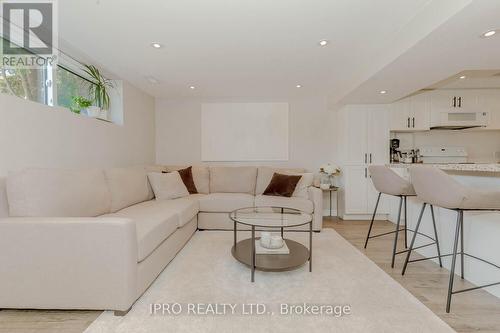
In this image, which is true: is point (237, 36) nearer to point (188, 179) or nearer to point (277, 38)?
point (277, 38)

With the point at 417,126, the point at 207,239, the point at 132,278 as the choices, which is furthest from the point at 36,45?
the point at 417,126

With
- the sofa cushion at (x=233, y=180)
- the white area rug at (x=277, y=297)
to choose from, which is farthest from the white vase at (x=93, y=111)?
the white area rug at (x=277, y=297)

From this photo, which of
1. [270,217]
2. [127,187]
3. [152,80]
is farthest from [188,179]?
[270,217]

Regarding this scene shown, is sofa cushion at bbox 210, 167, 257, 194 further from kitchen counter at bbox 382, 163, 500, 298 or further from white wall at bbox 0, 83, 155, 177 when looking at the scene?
kitchen counter at bbox 382, 163, 500, 298

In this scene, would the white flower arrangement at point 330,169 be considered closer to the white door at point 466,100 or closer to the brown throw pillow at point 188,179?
the brown throw pillow at point 188,179

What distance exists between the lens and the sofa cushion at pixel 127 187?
2654 mm

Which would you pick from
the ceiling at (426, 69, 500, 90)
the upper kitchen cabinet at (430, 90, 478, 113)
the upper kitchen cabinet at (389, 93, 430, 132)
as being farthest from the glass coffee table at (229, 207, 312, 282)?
the upper kitchen cabinet at (430, 90, 478, 113)

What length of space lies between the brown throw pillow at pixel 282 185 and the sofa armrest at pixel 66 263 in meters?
2.34

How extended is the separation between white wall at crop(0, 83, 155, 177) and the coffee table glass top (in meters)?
1.82

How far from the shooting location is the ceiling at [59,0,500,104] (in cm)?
180

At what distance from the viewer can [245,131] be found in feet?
14.9

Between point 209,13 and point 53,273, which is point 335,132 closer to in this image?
point 209,13

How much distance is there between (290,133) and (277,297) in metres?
3.23

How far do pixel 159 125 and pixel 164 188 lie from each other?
5.87ft
